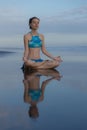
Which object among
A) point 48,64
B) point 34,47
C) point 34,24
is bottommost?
point 48,64

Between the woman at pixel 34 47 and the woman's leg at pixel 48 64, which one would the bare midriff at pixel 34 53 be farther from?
the woman's leg at pixel 48 64

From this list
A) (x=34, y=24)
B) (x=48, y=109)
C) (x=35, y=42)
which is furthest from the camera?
(x=35, y=42)

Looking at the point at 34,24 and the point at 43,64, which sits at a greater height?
the point at 34,24

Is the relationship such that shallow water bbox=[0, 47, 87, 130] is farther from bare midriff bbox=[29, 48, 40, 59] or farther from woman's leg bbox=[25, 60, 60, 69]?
bare midriff bbox=[29, 48, 40, 59]

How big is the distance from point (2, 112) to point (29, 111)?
0.26 m

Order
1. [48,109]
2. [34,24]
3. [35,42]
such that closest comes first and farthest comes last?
[48,109]
[34,24]
[35,42]

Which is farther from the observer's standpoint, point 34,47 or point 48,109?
point 34,47

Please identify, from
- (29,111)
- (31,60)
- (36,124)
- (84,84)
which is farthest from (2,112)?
(31,60)

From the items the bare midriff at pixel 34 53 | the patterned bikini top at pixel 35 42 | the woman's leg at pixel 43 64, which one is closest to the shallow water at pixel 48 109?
the woman's leg at pixel 43 64

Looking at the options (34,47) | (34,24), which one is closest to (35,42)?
(34,47)

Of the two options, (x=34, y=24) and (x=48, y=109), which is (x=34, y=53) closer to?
(x=34, y=24)

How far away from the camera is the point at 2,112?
3.76 meters

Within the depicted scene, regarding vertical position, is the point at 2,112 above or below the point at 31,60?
above

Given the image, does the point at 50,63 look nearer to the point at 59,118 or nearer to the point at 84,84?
the point at 84,84
